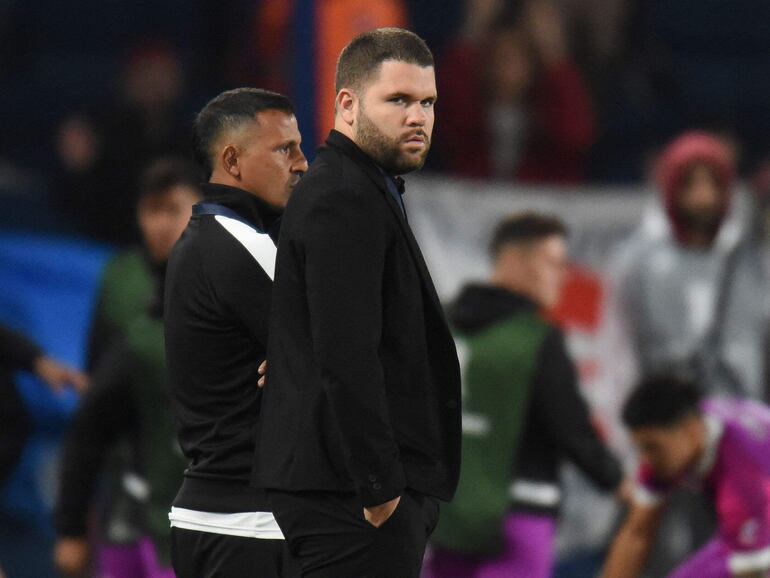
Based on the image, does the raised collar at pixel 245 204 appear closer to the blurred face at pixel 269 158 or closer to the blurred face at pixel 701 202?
the blurred face at pixel 269 158

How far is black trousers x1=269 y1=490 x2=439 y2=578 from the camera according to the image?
3000 millimetres

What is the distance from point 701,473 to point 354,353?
245 centimetres

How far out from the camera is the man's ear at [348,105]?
3.08 m

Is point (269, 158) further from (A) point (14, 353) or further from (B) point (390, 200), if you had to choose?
(A) point (14, 353)


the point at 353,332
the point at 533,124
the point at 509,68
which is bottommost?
the point at 353,332

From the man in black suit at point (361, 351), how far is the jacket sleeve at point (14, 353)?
2653mm

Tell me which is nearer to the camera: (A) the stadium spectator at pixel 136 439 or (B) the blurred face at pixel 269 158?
(B) the blurred face at pixel 269 158

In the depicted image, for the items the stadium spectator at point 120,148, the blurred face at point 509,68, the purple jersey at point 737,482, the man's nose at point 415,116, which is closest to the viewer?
the man's nose at point 415,116

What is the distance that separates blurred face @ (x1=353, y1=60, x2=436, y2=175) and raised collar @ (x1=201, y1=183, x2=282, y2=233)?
39cm

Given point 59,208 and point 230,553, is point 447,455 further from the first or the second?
point 59,208

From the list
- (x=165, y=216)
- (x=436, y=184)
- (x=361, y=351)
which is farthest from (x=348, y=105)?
(x=436, y=184)

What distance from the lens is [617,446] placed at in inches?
286

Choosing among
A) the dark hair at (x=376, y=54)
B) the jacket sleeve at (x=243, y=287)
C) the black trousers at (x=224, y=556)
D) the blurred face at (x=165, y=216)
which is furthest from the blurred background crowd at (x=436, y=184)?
the dark hair at (x=376, y=54)

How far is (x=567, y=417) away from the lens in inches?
207
